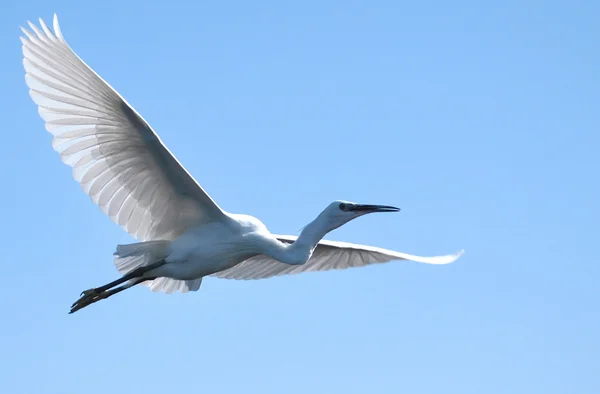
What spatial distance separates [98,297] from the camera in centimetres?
1806

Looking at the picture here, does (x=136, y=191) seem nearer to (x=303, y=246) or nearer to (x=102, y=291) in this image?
(x=102, y=291)

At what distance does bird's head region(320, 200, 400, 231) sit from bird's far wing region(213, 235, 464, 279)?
110 inches

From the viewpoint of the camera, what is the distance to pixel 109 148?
1700 centimetres

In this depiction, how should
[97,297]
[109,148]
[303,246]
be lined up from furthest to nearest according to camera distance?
[97,297], [303,246], [109,148]

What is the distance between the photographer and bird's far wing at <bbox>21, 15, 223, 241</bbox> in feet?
53.6

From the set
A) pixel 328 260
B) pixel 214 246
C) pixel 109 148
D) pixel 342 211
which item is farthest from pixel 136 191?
pixel 328 260

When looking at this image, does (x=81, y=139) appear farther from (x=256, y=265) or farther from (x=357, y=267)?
(x=357, y=267)

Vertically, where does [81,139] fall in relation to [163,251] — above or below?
above

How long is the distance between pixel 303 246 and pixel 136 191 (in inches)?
117

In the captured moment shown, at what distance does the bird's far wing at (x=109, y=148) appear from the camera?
53.6ft

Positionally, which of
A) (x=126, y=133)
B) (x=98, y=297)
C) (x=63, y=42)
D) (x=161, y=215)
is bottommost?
(x=98, y=297)

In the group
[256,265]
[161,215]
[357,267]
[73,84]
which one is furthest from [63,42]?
[357,267]

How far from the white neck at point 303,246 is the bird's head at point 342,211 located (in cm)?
6

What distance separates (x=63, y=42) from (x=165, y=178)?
2807mm
